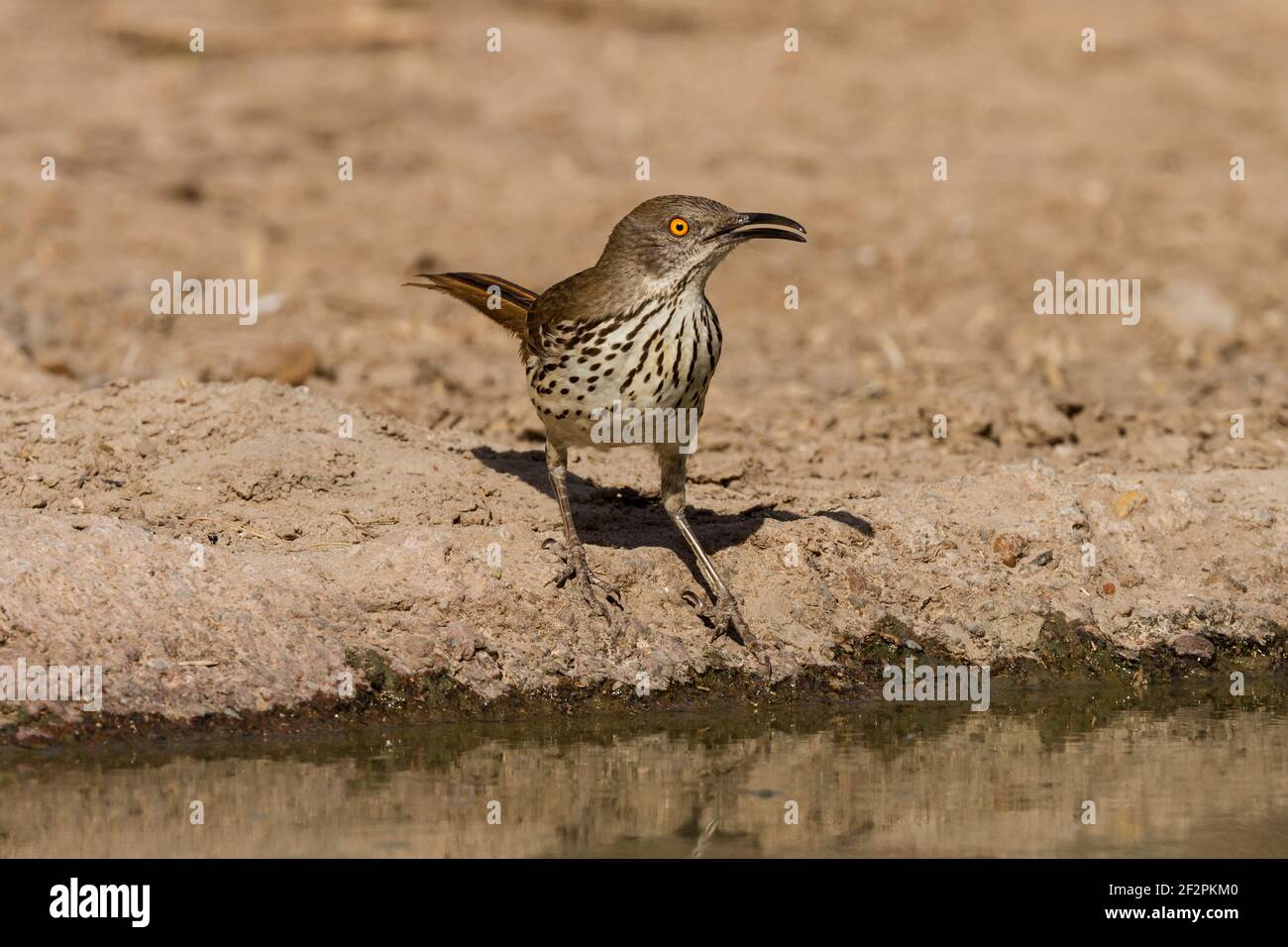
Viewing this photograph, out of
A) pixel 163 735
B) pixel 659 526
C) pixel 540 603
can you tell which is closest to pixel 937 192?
pixel 659 526

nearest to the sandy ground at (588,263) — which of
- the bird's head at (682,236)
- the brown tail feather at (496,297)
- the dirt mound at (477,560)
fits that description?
the dirt mound at (477,560)

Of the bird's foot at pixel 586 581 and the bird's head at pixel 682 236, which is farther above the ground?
the bird's head at pixel 682 236

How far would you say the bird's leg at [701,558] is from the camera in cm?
611

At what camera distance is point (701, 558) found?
6250 mm

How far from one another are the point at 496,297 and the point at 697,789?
253 cm

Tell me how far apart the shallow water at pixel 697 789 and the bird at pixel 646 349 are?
647 millimetres

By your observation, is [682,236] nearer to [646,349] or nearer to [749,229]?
[749,229]

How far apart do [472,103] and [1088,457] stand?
8.00m

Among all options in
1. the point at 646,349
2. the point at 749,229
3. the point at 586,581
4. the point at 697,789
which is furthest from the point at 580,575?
the point at 749,229

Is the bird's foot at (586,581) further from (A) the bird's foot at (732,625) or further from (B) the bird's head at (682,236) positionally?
(B) the bird's head at (682,236)

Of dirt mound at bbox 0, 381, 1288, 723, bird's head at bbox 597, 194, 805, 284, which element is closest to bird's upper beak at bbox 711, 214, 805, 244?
bird's head at bbox 597, 194, 805, 284

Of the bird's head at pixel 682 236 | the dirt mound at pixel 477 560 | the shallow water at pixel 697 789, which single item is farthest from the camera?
the bird's head at pixel 682 236

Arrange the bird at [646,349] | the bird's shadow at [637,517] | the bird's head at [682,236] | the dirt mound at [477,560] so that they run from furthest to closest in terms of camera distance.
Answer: the bird's shadow at [637,517], the bird's head at [682,236], the bird at [646,349], the dirt mound at [477,560]

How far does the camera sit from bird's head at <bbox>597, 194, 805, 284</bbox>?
239 inches
